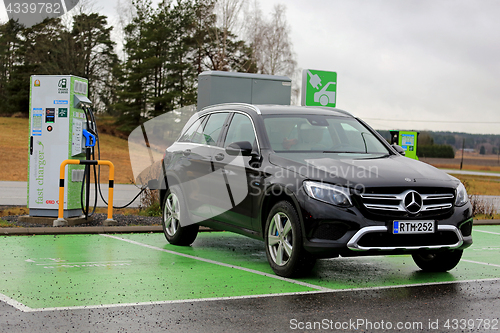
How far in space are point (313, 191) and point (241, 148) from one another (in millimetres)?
1273

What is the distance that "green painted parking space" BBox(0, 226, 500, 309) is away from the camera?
6023 mm

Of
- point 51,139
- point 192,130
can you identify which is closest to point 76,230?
point 51,139

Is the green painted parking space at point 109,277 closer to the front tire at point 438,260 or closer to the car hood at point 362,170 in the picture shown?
the car hood at point 362,170

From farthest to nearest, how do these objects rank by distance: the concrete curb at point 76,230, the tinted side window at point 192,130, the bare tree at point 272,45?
1. the bare tree at point 272,45
2. the concrete curb at point 76,230
3. the tinted side window at point 192,130

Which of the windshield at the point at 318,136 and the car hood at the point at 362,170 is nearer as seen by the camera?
the car hood at the point at 362,170

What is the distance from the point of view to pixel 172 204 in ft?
30.5

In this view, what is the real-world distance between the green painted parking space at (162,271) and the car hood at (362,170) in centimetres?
112

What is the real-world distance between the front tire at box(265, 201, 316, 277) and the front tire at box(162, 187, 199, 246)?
2.14 metres

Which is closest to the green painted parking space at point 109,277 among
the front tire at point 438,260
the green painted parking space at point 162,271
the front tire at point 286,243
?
the green painted parking space at point 162,271

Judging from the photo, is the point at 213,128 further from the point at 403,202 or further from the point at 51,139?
the point at 51,139

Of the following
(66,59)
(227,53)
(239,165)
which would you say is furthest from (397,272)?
(66,59)

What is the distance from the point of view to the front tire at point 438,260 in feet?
24.2

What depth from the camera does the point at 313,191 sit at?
21.2 feet

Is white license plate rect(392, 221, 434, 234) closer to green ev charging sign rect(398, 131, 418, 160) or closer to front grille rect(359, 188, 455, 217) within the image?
front grille rect(359, 188, 455, 217)
